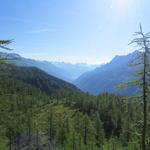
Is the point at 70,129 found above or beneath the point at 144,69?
beneath

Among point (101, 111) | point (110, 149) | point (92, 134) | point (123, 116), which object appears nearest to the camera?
point (110, 149)

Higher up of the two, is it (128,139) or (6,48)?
(6,48)

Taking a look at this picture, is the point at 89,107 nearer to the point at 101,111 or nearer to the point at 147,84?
the point at 101,111

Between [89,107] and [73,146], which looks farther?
[89,107]

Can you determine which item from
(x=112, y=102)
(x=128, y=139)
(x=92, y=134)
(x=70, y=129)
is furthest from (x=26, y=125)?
(x=112, y=102)

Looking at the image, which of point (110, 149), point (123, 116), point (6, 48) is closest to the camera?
point (6, 48)

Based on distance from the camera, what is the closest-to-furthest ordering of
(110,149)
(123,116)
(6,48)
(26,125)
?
(6,48) → (110,149) → (26,125) → (123,116)

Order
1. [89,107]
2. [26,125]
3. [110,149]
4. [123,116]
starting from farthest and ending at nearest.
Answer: [89,107] → [123,116] → [26,125] → [110,149]

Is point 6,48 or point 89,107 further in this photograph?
point 89,107

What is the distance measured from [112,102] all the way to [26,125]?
59197 millimetres

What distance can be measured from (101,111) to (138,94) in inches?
5987

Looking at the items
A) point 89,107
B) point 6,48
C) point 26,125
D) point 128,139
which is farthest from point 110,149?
point 6,48

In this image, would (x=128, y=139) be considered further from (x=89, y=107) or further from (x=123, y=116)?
(x=89, y=107)

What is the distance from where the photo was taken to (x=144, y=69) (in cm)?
2603
